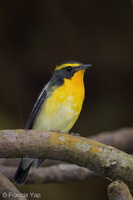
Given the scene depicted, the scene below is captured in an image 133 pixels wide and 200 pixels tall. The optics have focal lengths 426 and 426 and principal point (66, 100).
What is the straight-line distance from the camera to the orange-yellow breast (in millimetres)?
2631

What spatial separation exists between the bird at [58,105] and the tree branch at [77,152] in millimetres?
771

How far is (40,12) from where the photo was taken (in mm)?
3395

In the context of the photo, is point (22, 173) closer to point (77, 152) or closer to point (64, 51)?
point (77, 152)

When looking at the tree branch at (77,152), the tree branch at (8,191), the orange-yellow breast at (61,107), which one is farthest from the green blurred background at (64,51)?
the tree branch at (77,152)

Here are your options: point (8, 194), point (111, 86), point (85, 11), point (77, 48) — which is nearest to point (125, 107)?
point (111, 86)

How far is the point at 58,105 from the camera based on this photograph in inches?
103

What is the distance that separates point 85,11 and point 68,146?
1.88 m

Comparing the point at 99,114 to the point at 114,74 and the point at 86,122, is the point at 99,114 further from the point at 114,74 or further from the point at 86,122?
the point at 114,74

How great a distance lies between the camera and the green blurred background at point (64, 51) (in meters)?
3.41

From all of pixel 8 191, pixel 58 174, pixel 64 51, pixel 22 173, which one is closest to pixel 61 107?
pixel 22 173

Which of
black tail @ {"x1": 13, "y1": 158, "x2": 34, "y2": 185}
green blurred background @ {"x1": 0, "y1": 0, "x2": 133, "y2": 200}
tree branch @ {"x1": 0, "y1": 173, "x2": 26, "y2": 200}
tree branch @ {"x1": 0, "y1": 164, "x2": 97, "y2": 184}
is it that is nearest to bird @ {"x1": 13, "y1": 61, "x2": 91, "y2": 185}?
black tail @ {"x1": 13, "y1": 158, "x2": 34, "y2": 185}

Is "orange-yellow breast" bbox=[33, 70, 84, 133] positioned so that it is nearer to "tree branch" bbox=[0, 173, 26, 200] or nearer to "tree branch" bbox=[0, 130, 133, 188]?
"tree branch" bbox=[0, 173, 26, 200]

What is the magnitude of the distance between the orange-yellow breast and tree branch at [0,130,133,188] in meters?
0.76

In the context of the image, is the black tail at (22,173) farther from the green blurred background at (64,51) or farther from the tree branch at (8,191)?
the green blurred background at (64,51)
